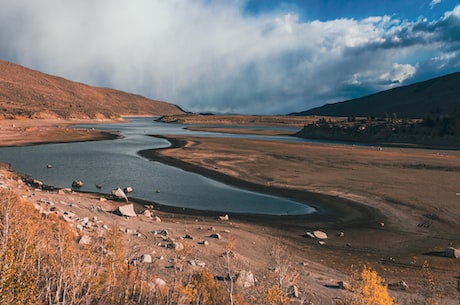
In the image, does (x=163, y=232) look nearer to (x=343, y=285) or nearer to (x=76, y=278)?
(x=343, y=285)

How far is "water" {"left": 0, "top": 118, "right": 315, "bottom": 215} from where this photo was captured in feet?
103

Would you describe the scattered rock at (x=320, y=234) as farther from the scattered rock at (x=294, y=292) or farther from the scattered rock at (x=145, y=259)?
the scattered rock at (x=145, y=259)

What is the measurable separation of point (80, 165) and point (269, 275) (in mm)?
38427

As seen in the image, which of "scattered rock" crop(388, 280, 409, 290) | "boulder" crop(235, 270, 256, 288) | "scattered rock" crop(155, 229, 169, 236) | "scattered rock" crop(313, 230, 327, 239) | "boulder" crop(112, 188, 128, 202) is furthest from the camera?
"boulder" crop(112, 188, 128, 202)

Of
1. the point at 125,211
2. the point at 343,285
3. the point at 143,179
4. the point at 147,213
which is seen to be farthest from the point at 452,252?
the point at 143,179

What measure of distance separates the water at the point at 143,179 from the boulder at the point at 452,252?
11.2 m

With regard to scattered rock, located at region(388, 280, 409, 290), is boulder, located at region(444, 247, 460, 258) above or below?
above

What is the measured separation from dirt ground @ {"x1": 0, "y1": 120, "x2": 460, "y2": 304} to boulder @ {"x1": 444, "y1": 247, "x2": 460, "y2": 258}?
16.0 inches

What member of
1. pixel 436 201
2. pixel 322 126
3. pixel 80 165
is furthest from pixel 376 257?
pixel 322 126

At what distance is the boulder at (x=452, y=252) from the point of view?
65.0 feet

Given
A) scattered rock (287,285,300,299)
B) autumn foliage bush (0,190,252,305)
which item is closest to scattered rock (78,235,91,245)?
autumn foliage bush (0,190,252,305)

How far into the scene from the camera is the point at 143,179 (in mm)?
40844

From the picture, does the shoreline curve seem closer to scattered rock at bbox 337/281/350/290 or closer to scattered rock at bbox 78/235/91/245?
scattered rock at bbox 337/281/350/290

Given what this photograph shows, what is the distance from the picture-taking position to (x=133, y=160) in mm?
54344
